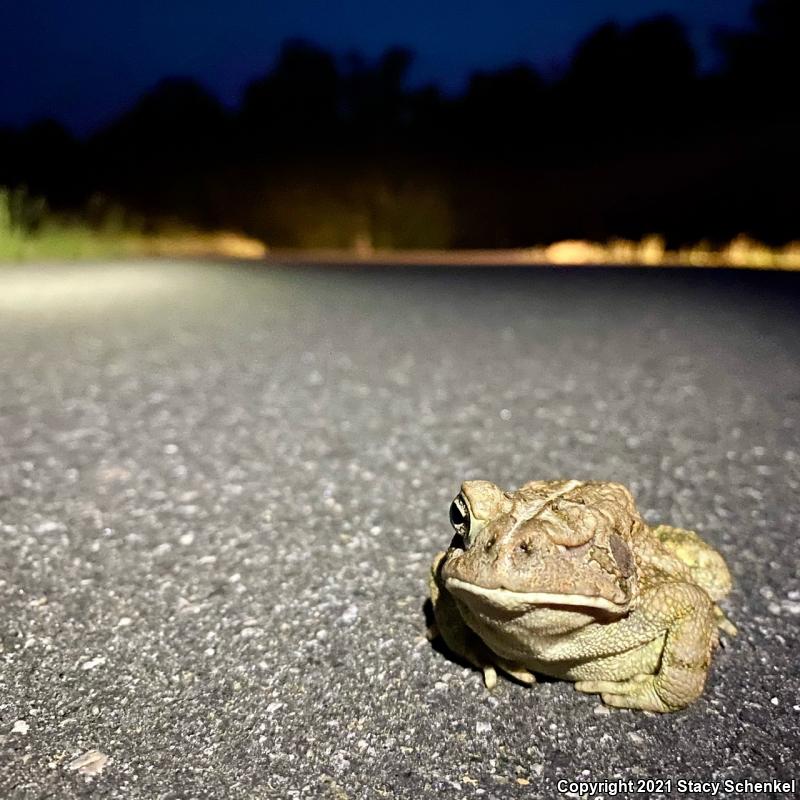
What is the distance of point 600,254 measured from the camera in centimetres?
1012

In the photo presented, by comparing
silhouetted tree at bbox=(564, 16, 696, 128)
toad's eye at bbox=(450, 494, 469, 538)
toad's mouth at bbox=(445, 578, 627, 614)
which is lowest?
toad's mouth at bbox=(445, 578, 627, 614)

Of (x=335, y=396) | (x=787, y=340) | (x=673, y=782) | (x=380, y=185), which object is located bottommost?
(x=673, y=782)

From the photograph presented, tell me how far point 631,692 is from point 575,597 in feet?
1.31

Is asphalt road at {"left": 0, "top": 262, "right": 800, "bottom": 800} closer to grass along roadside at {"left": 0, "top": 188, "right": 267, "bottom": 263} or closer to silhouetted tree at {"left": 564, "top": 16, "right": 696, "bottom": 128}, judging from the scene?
grass along roadside at {"left": 0, "top": 188, "right": 267, "bottom": 263}

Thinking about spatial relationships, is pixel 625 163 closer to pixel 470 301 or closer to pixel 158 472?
pixel 470 301

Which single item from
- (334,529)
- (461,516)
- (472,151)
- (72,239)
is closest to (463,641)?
(461,516)

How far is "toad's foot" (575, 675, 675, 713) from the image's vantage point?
160cm

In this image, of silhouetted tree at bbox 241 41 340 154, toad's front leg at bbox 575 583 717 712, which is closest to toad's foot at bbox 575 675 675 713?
toad's front leg at bbox 575 583 717 712

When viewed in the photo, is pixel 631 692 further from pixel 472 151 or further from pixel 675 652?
pixel 472 151

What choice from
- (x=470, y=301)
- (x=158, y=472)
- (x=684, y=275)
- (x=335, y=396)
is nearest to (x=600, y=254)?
(x=684, y=275)

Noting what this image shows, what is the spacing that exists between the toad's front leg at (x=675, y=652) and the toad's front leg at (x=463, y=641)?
0.74 ft

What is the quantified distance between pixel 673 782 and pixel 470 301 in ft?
16.9

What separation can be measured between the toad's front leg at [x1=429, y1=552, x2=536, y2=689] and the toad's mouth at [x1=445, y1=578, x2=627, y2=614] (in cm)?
30

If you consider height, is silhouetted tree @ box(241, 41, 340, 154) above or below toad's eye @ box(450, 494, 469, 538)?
above
